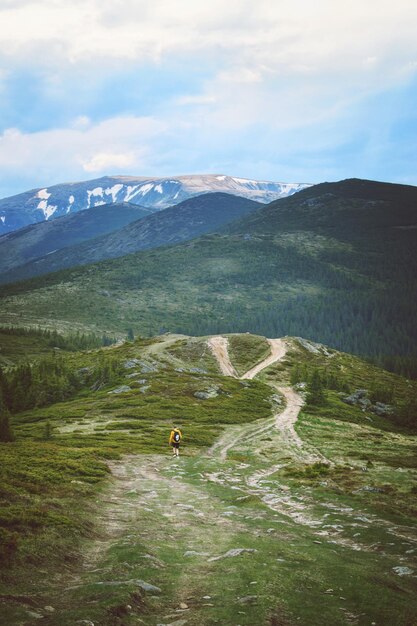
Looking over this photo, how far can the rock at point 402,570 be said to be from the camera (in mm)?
18875

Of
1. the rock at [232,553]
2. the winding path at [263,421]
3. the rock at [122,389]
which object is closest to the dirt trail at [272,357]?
the winding path at [263,421]

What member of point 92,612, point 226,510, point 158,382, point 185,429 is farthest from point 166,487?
point 158,382

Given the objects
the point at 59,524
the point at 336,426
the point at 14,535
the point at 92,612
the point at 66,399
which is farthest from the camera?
the point at 66,399

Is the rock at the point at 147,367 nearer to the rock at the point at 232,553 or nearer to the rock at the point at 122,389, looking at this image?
the rock at the point at 122,389

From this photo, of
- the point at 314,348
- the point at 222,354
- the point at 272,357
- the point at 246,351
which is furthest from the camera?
the point at 314,348

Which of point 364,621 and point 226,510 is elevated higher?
point 364,621

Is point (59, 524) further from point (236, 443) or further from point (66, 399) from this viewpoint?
point (66, 399)

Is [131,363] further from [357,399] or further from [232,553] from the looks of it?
[232,553]

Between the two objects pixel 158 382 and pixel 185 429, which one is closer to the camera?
pixel 185 429

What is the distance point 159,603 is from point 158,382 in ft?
295

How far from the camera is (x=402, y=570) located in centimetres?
1920

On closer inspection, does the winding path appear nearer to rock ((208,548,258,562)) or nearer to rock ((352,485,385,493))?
rock ((352,485,385,493))

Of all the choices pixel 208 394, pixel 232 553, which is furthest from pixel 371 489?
pixel 208 394

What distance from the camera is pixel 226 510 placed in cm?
3011
